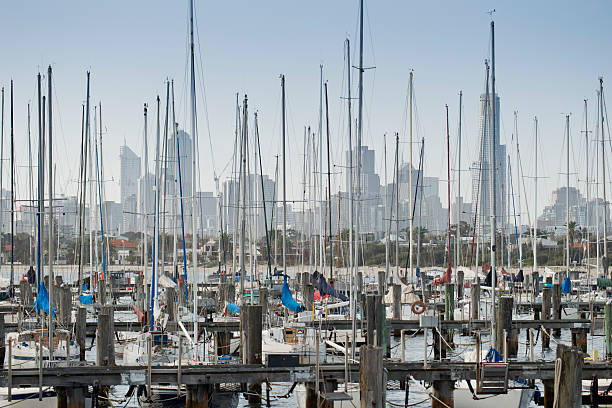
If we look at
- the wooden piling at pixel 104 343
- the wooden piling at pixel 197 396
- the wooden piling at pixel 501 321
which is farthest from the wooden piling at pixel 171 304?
the wooden piling at pixel 501 321

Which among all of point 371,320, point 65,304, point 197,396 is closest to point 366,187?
point 65,304

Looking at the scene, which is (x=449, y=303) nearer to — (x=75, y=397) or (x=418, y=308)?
(x=418, y=308)

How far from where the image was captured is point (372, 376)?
20000 mm

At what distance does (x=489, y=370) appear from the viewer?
22969 millimetres

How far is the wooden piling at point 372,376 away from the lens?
65.4ft

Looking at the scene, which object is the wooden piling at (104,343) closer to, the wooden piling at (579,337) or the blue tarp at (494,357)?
the blue tarp at (494,357)

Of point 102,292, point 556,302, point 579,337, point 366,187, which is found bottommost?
point 579,337

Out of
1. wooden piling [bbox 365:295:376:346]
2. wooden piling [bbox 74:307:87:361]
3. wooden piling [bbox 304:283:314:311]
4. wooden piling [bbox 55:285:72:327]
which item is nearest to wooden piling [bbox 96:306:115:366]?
wooden piling [bbox 74:307:87:361]

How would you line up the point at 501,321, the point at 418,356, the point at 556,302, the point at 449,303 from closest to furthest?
the point at 501,321
the point at 449,303
the point at 556,302
the point at 418,356

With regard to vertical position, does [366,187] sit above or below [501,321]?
above

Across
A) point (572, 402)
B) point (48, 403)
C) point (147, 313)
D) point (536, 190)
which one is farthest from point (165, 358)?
point (536, 190)

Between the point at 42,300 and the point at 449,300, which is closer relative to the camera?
the point at 42,300

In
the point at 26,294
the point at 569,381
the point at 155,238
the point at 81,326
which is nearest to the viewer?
the point at 569,381

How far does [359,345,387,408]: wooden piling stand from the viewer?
19.9 metres
